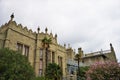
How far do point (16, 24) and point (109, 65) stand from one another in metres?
21.0

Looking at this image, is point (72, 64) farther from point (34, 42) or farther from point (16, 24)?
point (16, 24)

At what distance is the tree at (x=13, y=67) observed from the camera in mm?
21472

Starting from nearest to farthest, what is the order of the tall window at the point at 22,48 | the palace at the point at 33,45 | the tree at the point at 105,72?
the tree at the point at 105,72, the palace at the point at 33,45, the tall window at the point at 22,48

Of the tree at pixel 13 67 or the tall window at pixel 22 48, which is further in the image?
the tall window at pixel 22 48

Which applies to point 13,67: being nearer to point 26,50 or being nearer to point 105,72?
point 26,50

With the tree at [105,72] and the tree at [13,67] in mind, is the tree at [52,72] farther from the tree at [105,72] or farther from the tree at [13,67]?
the tree at [105,72]

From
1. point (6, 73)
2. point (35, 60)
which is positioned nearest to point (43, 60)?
point (35, 60)

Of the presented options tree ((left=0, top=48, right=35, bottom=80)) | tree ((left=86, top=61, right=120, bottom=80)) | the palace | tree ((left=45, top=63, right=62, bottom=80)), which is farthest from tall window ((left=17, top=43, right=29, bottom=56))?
tree ((left=86, top=61, right=120, bottom=80))

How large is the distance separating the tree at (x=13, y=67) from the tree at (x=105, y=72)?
997cm

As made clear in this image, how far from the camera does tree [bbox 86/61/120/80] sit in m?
25.3

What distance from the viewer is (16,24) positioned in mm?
34656

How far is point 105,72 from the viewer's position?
25.5m

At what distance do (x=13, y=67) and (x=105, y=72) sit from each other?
14.2 m

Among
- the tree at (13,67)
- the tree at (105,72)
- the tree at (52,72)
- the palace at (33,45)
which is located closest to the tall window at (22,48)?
the palace at (33,45)
